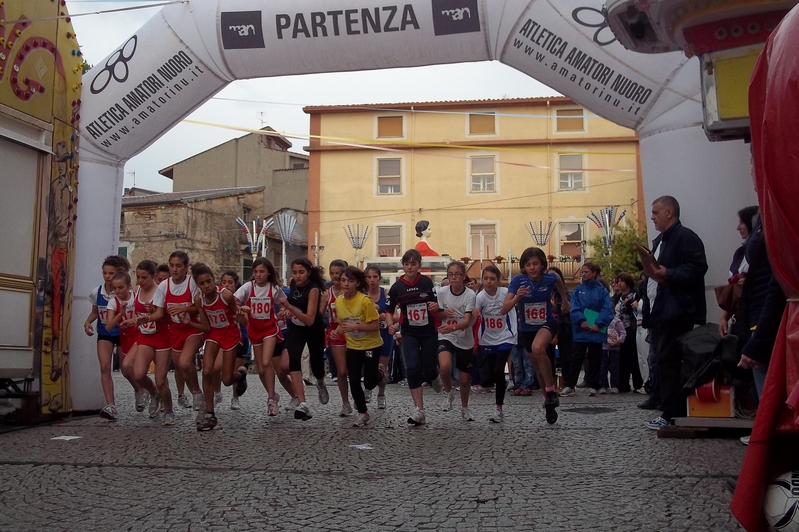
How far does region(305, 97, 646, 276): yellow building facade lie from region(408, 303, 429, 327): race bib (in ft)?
99.8

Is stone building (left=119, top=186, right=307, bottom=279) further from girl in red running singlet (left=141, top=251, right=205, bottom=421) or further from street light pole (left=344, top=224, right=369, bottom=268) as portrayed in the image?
girl in red running singlet (left=141, top=251, right=205, bottom=421)

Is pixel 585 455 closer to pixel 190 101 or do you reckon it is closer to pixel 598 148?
pixel 190 101

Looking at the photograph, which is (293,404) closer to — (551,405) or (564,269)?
(551,405)

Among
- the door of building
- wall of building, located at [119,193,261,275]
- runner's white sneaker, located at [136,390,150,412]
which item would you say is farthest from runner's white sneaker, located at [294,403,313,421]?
wall of building, located at [119,193,261,275]

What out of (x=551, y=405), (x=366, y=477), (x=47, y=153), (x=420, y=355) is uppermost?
(x=47, y=153)

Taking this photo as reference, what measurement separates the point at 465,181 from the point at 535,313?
31.9 meters

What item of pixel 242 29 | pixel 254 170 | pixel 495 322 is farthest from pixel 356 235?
pixel 495 322

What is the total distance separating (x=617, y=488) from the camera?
17.0ft

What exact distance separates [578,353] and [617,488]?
25.2 feet

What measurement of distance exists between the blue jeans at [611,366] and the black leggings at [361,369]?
5572 mm

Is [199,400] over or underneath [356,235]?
underneath

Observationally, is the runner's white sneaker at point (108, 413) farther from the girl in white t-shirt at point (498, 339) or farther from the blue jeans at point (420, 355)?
the girl in white t-shirt at point (498, 339)

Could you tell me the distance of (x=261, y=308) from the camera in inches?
367

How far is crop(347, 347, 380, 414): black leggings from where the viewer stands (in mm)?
8680
